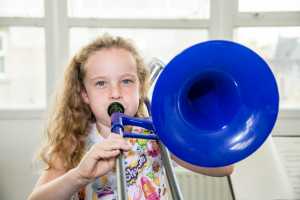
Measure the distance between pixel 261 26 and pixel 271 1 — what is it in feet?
0.55

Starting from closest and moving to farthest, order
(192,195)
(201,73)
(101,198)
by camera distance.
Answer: (201,73) → (101,198) → (192,195)

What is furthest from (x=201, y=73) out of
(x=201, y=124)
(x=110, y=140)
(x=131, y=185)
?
(x=131, y=185)

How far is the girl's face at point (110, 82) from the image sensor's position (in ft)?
3.21

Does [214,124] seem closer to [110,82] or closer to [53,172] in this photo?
[110,82]

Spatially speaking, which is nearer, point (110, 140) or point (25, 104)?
point (110, 140)

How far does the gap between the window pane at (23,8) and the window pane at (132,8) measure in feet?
0.63

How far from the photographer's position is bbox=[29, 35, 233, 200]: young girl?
3.24ft

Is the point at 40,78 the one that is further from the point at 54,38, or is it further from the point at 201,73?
the point at 201,73

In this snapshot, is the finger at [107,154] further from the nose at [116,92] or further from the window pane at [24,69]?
the window pane at [24,69]

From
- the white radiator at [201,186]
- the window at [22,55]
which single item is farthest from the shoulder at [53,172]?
the window at [22,55]

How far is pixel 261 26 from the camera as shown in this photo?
7.98 feet

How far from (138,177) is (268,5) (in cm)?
174

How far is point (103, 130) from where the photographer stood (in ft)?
3.65

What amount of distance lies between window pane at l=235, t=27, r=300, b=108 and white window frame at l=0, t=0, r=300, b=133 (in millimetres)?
47
